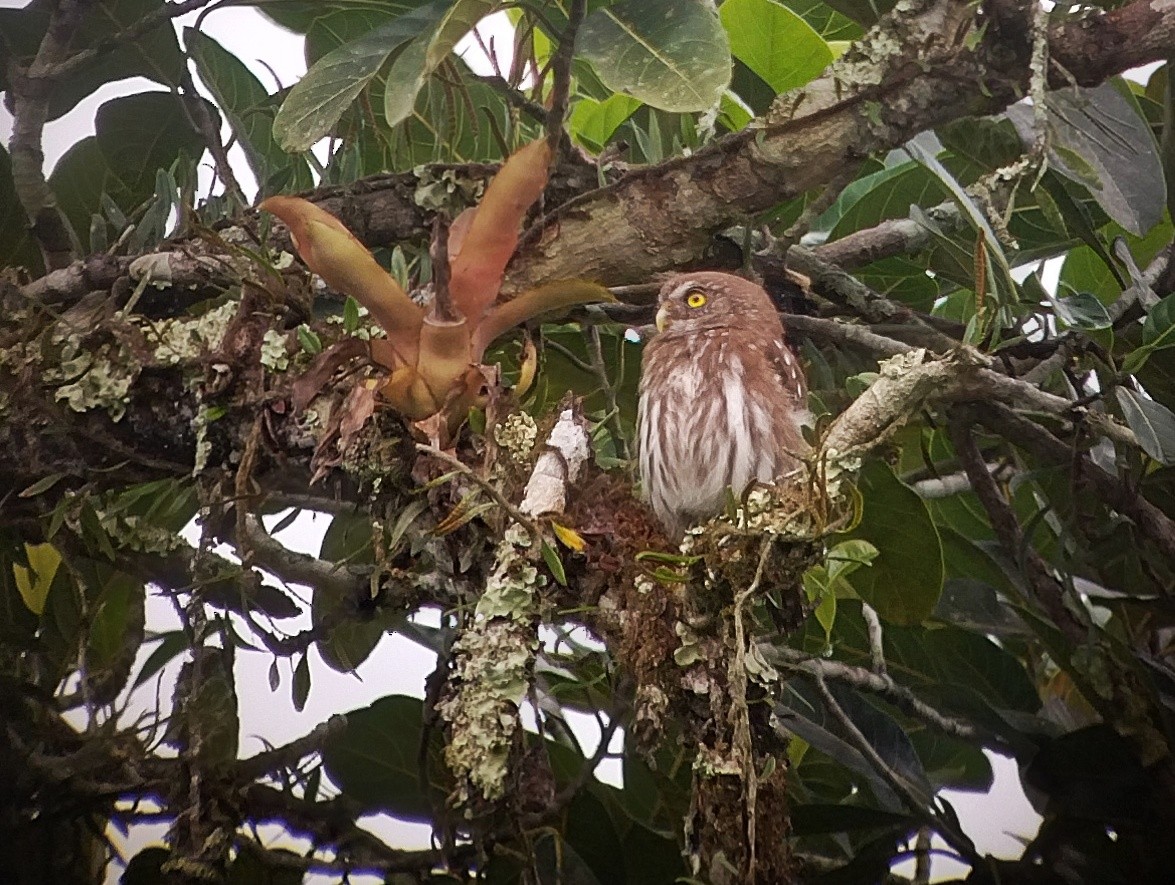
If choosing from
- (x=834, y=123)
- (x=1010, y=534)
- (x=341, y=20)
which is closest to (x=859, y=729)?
(x=1010, y=534)

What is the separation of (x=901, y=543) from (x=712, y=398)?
174 mm

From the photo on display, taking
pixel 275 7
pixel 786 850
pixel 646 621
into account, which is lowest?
pixel 786 850

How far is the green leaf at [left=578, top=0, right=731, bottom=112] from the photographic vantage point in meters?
0.52

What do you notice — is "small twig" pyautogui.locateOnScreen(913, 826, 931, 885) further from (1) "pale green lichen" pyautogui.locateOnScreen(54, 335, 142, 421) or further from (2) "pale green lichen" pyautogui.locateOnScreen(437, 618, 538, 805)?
(1) "pale green lichen" pyautogui.locateOnScreen(54, 335, 142, 421)

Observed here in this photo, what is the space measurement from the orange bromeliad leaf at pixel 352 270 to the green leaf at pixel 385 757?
0.76ft

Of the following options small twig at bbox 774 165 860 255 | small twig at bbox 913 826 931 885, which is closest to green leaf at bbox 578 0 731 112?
small twig at bbox 774 165 860 255

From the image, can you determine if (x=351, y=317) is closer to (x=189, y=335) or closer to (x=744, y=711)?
(x=189, y=335)

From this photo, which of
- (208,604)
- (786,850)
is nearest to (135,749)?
(208,604)

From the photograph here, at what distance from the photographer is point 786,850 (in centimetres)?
52

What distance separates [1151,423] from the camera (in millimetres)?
578

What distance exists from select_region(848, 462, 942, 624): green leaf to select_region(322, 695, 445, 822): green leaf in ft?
1.00

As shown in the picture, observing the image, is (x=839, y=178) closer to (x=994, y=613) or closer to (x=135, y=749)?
(x=994, y=613)

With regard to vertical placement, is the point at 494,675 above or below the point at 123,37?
below

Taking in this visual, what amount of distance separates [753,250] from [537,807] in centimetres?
37
